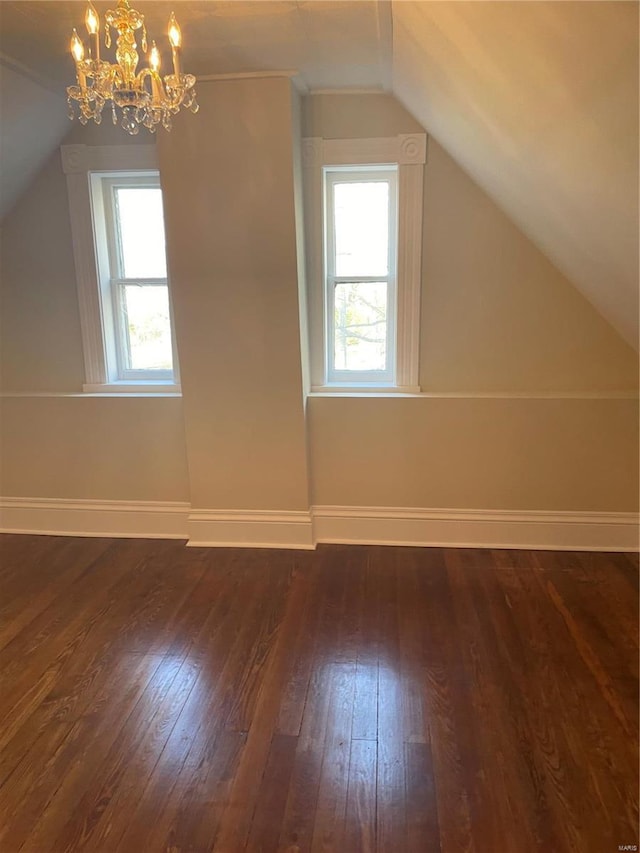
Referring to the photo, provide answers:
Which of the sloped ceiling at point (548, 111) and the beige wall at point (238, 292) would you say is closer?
the sloped ceiling at point (548, 111)

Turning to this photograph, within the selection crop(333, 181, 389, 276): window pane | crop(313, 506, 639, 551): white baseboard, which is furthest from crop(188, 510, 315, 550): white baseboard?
crop(333, 181, 389, 276): window pane

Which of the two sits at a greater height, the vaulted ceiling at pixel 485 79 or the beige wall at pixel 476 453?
the vaulted ceiling at pixel 485 79

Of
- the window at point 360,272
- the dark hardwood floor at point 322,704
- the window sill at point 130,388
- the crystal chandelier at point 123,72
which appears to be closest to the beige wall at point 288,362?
the window sill at point 130,388

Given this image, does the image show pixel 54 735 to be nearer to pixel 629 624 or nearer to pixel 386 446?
pixel 386 446

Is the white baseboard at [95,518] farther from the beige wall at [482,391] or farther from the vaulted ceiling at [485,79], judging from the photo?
the vaulted ceiling at [485,79]

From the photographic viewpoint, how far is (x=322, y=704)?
2086 millimetres

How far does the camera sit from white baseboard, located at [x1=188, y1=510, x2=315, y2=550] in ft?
10.7

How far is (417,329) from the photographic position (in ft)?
10.3

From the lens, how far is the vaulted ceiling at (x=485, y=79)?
1315mm

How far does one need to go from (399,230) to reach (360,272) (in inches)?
12.7

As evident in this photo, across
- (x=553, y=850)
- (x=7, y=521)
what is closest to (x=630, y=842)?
(x=553, y=850)

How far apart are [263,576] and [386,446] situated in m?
0.98

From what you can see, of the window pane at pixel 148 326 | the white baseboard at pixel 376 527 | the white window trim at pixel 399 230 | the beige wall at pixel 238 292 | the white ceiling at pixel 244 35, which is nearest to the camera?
the white ceiling at pixel 244 35

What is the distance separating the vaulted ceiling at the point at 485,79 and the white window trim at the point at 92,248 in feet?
0.63
